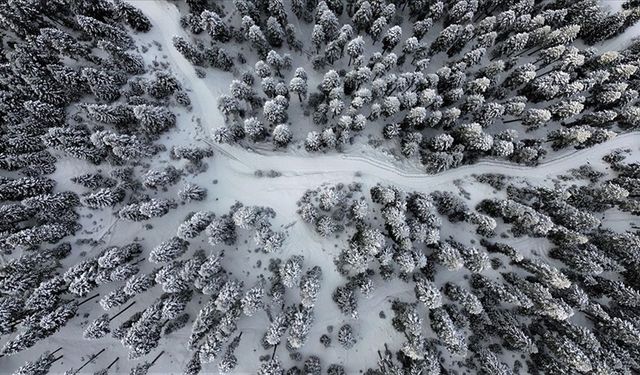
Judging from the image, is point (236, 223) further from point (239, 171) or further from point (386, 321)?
point (386, 321)

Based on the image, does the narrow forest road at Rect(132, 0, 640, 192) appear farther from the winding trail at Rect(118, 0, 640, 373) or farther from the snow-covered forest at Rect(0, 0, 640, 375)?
the snow-covered forest at Rect(0, 0, 640, 375)

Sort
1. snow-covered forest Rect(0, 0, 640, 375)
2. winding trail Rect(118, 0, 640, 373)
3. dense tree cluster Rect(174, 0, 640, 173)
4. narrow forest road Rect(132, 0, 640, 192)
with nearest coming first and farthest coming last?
snow-covered forest Rect(0, 0, 640, 375), winding trail Rect(118, 0, 640, 373), dense tree cluster Rect(174, 0, 640, 173), narrow forest road Rect(132, 0, 640, 192)

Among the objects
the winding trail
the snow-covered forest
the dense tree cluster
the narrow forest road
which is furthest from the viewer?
the narrow forest road

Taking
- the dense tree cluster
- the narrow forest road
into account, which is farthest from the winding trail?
the dense tree cluster

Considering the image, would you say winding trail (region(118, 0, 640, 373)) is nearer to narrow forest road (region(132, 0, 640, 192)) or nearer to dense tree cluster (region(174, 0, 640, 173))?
narrow forest road (region(132, 0, 640, 192))

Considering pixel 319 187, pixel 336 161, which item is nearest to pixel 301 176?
pixel 319 187

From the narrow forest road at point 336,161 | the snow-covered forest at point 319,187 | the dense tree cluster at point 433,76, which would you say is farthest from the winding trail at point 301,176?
the dense tree cluster at point 433,76

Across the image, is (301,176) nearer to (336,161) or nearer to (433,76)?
(336,161)

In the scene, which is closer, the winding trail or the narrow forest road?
the winding trail
